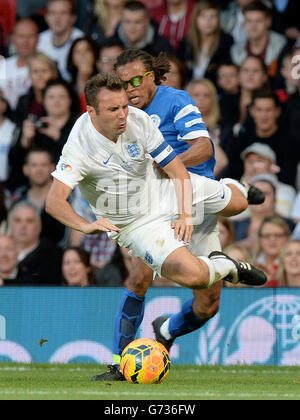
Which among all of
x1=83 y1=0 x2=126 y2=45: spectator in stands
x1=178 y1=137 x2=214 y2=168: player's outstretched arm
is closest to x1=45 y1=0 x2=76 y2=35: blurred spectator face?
x1=83 y1=0 x2=126 y2=45: spectator in stands

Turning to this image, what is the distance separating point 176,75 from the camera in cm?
1188

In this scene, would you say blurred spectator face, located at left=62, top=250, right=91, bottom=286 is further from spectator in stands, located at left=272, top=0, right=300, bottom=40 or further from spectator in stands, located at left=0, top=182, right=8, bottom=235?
spectator in stands, located at left=272, top=0, right=300, bottom=40

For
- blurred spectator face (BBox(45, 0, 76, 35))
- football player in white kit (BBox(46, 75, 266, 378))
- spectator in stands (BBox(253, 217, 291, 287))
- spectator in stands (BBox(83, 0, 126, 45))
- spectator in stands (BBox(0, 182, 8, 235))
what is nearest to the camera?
football player in white kit (BBox(46, 75, 266, 378))

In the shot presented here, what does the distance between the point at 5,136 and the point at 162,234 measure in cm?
601

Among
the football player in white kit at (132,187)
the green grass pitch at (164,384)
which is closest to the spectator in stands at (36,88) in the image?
the green grass pitch at (164,384)

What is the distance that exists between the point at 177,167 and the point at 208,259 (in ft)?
2.72

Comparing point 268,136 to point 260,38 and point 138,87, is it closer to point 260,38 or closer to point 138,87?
point 260,38

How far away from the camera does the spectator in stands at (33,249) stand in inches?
446

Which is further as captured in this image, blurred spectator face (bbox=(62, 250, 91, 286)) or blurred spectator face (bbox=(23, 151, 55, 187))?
blurred spectator face (bbox=(23, 151, 55, 187))

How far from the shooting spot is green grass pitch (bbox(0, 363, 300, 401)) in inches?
246

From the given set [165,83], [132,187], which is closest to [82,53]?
[165,83]

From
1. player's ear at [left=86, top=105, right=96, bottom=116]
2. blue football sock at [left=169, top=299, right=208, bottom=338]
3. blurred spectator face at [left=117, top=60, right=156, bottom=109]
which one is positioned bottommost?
blue football sock at [left=169, top=299, right=208, bottom=338]

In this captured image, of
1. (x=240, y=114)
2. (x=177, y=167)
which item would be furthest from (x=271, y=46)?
(x=177, y=167)

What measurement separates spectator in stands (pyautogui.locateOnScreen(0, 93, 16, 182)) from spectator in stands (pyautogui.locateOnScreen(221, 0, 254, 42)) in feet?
11.1
